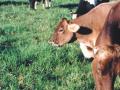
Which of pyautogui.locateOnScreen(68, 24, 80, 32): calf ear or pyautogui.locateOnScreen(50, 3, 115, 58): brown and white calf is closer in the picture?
pyautogui.locateOnScreen(68, 24, 80, 32): calf ear

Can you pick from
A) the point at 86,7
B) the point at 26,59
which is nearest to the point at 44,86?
the point at 26,59

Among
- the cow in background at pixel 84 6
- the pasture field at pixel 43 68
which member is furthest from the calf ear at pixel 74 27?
the cow in background at pixel 84 6

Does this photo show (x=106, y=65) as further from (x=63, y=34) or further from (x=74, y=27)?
(x=63, y=34)

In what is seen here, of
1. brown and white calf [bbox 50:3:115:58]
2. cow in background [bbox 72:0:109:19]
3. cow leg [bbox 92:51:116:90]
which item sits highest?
cow leg [bbox 92:51:116:90]

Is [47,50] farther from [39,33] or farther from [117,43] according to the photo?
[117,43]

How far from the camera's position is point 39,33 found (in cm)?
1058

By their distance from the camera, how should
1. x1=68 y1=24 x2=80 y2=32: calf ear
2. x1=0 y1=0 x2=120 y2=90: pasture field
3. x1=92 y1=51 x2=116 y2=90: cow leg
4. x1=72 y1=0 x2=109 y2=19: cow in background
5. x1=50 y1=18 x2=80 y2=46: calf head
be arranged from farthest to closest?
x1=72 y1=0 x2=109 y2=19: cow in background < x1=50 y1=18 x2=80 y2=46: calf head < x1=68 y1=24 x2=80 y2=32: calf ear < x1=0 y1=0 x2=120 y2=90: pasture field < x1=92 y1=51 x2=116 y2=90: cow leg

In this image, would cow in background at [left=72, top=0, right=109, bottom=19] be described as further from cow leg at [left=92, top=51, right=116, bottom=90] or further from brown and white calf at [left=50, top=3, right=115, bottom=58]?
cow leg at [left=92, top=51, right=116, bottom=90]

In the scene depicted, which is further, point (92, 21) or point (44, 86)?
point (92, 21)

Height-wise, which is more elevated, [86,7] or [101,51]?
[101,51]

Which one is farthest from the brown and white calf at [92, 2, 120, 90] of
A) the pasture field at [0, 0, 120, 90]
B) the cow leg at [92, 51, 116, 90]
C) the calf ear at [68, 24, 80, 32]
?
the calf ear at [68, 24, 80, 32]

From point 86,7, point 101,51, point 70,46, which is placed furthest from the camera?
point 86,7

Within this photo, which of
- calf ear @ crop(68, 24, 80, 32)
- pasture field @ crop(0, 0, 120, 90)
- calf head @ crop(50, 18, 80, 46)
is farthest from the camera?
calf head @ crop(50, 18, 80, 46)

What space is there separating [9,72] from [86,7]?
393 centimetres
